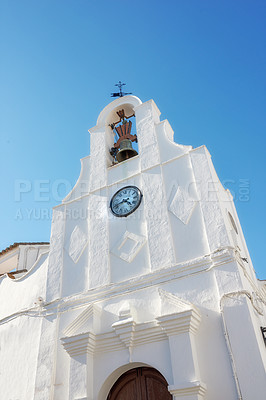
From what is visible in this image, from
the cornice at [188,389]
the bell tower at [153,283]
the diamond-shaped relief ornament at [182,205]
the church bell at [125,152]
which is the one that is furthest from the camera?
the church bell at [125,152]

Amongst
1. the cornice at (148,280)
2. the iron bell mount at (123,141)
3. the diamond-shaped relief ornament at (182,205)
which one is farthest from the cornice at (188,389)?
the iron bell mount at (123,141)

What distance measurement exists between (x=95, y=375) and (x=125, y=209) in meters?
3.86

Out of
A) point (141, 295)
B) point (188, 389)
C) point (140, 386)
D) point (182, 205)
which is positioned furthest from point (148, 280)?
point (188, 389)

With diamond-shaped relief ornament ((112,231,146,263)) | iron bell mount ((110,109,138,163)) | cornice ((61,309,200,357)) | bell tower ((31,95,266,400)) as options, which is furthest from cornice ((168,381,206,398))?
iron bell mount ((110,109,138,163))

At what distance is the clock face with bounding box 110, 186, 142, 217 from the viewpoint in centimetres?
920

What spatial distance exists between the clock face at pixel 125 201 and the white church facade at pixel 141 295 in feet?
0.12

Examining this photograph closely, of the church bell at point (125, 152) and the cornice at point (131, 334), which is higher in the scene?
the church bell at point (125, 152)

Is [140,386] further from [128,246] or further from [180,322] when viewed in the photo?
[128,246]

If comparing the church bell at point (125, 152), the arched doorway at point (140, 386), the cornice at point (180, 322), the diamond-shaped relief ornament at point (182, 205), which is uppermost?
the church bell at point (125, 152)

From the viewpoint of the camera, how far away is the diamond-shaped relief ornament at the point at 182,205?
824cm

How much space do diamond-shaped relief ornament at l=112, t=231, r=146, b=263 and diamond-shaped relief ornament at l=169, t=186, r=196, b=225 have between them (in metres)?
0.99

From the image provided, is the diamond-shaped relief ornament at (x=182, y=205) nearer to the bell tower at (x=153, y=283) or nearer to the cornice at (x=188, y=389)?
the bell tower at (x=153, y=283)

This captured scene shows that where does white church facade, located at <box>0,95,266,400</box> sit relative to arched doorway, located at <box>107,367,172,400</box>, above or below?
above

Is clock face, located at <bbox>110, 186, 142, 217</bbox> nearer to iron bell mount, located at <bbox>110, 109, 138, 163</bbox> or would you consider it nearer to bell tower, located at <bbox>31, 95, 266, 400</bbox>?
bell tower, located at <bbox>31, 95, 266, 400</bbox>
